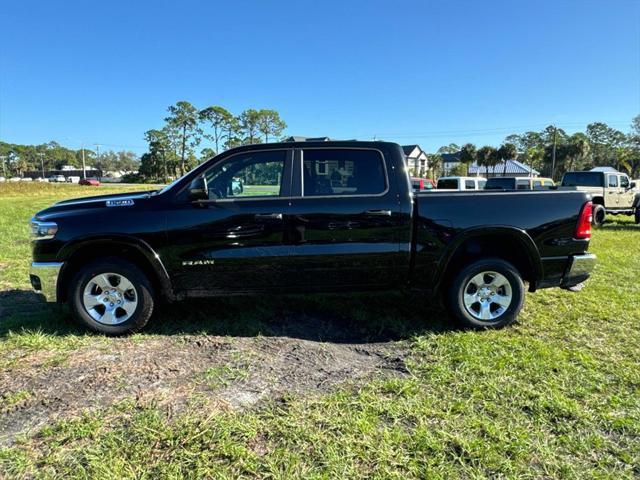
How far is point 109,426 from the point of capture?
255 centimetres

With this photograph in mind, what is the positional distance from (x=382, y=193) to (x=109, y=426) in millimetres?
2872

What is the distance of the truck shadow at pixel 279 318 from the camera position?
4.07m

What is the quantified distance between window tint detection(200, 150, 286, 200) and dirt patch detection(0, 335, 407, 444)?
1403 mm

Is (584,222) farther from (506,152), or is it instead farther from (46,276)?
(506,152)

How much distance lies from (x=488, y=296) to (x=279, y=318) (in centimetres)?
218

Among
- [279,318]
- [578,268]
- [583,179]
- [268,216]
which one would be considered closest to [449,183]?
[583,179]

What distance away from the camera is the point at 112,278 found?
3.91 meters

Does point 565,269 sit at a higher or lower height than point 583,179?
lower

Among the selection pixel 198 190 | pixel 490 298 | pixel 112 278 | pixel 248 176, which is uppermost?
pixel 248 176

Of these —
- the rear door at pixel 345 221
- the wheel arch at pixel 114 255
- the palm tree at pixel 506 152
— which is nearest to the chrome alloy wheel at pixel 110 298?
the wheel arch at pixel 114 255

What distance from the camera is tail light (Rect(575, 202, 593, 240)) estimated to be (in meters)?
4.02

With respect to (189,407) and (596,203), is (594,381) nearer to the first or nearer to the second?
(189,407)

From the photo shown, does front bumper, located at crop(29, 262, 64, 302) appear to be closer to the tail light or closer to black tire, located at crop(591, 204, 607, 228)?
the tail light

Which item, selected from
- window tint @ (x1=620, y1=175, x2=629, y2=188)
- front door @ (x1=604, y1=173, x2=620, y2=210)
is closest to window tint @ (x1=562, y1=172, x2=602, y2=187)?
front door @ (x1=604, y1=173, x2=620, y2=210)
